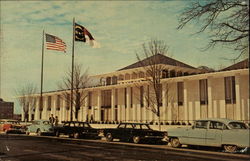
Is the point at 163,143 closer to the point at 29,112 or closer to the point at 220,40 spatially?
the point at 220,40

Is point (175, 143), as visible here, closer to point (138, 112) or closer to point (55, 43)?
point (55, 43)

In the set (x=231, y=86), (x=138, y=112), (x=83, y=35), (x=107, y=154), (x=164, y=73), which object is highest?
(x=83, y=35)

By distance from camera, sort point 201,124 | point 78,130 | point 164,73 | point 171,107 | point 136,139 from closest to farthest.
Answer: point 201,124
point 136,139
point 78,130
point 164,73
point 171,107

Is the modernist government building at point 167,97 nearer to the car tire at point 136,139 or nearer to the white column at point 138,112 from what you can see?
the white column at point 138,112

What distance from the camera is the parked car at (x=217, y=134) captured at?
551 inches

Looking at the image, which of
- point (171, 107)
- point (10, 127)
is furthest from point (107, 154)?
point (171, 107)

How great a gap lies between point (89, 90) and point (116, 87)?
172 inches

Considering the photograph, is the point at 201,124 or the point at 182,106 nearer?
the point at 201,124

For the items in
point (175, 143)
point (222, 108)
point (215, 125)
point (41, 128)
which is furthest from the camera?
point (41, 128)

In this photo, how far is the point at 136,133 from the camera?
2009 centimetres

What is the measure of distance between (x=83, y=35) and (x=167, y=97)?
10.7m

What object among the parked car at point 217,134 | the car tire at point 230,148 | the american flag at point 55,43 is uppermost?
the american flag at point 55,43

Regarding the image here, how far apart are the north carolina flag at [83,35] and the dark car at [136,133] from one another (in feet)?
28.7

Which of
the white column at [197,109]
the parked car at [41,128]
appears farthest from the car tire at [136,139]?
the white column at [197,109]
